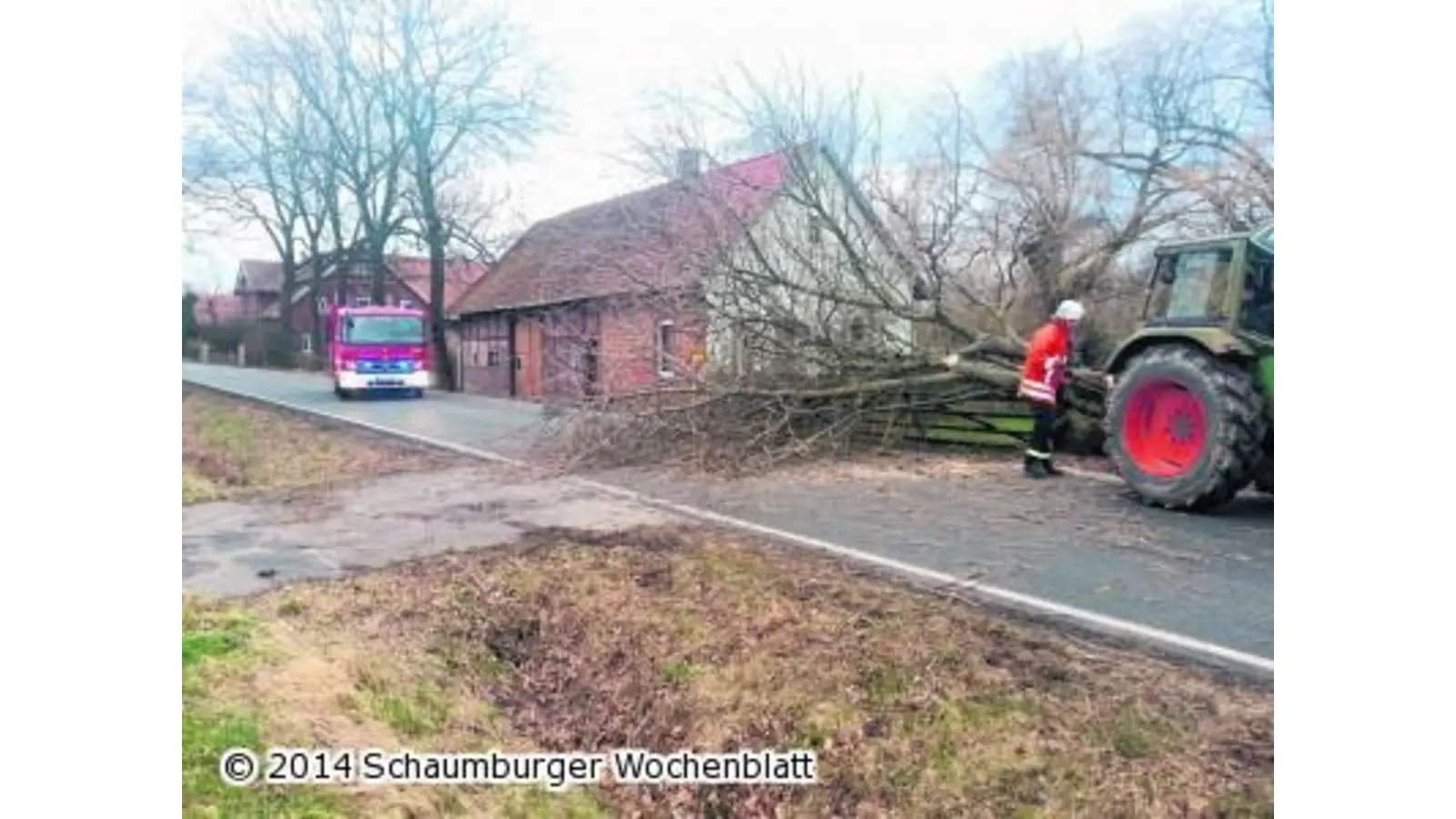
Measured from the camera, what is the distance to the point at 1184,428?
3.32 m

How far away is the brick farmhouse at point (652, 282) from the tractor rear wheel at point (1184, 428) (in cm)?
108

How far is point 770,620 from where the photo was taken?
241 cm

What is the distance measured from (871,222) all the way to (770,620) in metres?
2.02

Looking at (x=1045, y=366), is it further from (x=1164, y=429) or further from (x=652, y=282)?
(x=652, y=282)

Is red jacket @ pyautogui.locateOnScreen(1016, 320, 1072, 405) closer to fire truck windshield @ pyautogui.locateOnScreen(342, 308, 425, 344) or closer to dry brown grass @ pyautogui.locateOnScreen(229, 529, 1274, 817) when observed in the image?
dry brown grass @ pyautogui.locateOnScreen(229, 529, 1274, 817)

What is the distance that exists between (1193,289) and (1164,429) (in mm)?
542

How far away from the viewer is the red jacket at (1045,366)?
11.9 ft

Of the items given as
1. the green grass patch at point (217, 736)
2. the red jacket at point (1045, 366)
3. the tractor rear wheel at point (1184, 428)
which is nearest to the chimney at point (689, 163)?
the red jacket at point (1045, 366)

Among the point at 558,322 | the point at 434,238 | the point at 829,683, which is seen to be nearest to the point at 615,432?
the point at 558,322

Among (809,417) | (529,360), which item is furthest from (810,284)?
(529,360)

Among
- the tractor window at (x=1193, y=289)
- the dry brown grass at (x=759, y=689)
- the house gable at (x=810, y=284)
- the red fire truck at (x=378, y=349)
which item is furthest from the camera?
the house gable at (x=810, y=284)

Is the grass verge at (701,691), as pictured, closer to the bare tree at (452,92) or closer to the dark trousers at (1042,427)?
the bare tree at (452,92)
